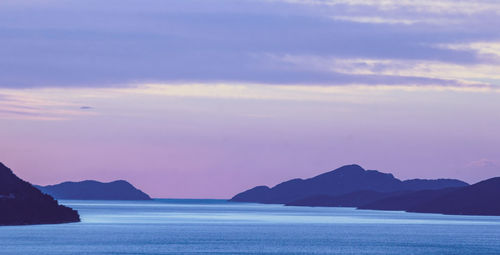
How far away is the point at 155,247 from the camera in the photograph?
516 feet

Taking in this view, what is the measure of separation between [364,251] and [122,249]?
→ 38.0 metres

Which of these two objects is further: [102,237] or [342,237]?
[342,237]

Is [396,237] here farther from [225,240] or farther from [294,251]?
[294,251]

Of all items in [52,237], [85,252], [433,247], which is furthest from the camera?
[52,237]

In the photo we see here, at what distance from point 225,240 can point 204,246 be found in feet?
65.3

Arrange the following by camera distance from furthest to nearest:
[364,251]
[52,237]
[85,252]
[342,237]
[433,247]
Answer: [342,237] → [52,237] → [433,247] → [364,251] → [85,252]

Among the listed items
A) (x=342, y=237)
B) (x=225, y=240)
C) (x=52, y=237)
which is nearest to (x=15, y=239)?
(x=52, y=237)

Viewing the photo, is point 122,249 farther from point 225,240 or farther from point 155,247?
point 225,240

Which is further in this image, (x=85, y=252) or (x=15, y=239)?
(x=15, y=239)

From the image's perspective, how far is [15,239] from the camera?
16800cm

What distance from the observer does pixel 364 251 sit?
152875 millimetres

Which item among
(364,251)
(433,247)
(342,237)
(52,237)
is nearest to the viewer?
(364,251)

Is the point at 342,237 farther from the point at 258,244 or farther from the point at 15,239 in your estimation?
the point at 15,239

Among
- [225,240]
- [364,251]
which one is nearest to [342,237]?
[225,240]
